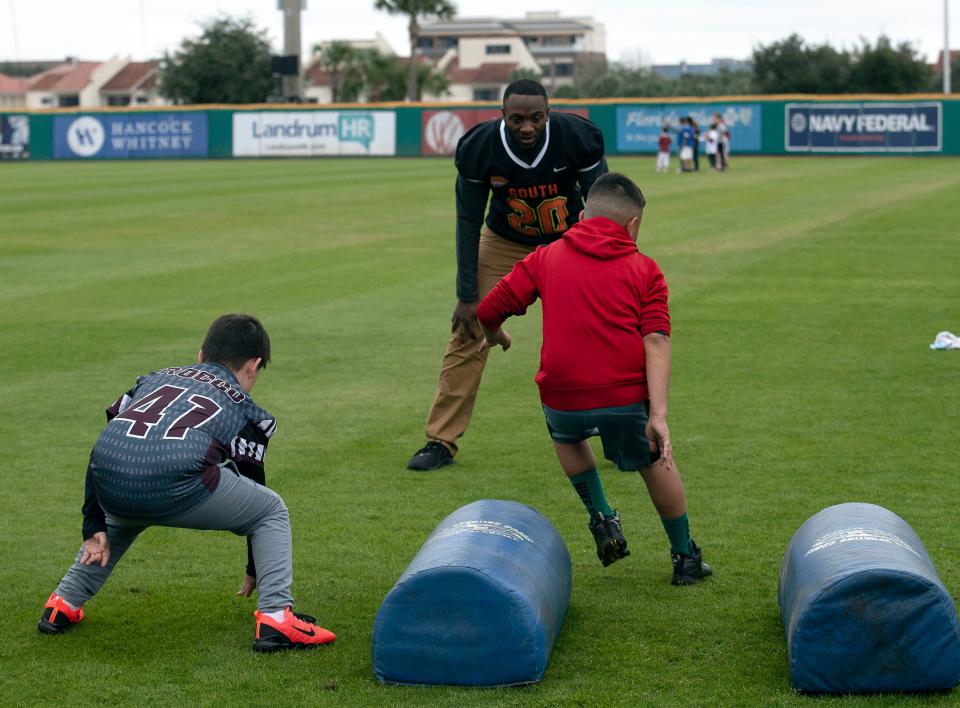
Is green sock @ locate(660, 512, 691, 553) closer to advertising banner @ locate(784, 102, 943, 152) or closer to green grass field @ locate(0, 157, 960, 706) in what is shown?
green grass field @ locate(0, 157, 960, 706)

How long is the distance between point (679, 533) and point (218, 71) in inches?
3084

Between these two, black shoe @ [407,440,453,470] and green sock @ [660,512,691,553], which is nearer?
green sock @ [660,512,691,553]

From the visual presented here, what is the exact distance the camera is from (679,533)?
5.28m

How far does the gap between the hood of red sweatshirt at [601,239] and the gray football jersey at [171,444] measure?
50.9 inches

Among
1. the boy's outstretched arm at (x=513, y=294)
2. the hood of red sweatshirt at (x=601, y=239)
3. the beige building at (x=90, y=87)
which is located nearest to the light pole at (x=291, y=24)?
the beige building at (x=90, y=87)

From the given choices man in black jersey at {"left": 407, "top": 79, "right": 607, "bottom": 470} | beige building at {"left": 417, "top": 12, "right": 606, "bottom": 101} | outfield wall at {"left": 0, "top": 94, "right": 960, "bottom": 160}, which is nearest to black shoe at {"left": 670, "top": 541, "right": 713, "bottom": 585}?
man in black jersey at {"left": 407, "top": 79, "right": 607, "bottom": 470}

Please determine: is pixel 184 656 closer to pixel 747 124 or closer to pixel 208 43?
pixel 747 124

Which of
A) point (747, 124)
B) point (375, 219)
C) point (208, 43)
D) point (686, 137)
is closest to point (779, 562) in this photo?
point (375, 219)

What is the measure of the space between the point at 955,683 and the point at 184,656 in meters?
2.48

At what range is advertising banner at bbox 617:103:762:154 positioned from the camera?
160ft

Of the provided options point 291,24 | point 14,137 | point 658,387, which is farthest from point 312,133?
point 658,387

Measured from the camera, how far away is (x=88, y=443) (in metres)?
7.96

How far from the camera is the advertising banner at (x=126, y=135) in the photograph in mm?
55625

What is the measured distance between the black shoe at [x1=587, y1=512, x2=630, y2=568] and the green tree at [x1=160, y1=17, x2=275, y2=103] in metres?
77.5
